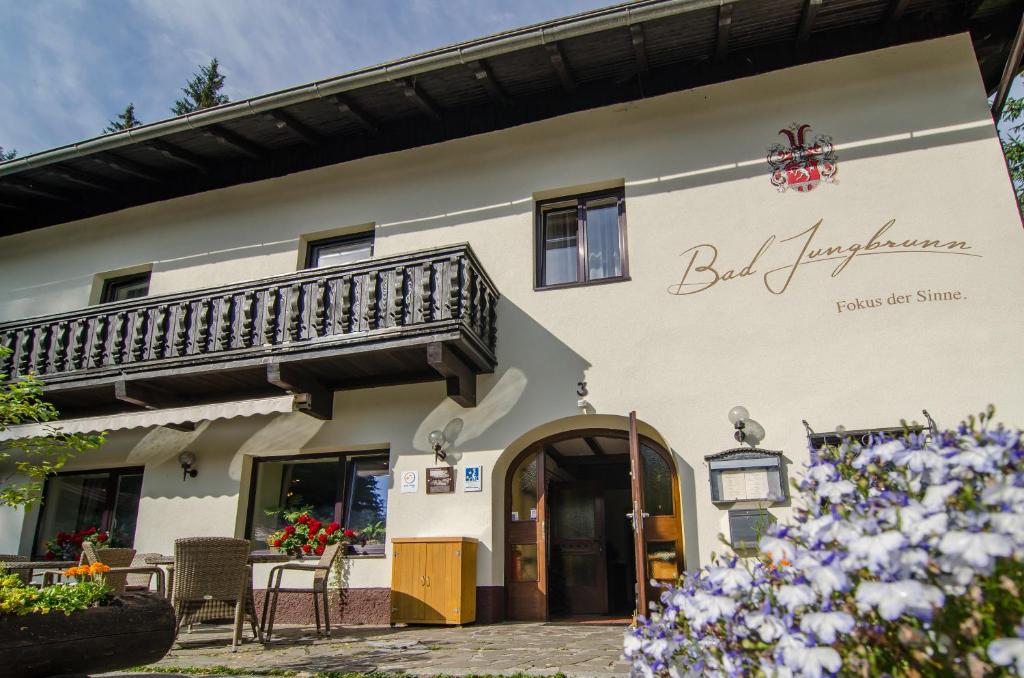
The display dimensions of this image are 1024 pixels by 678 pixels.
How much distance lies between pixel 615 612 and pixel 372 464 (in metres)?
4.35

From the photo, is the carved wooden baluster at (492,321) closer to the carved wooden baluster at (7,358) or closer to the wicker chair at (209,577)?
the wicker chair at (209,577)

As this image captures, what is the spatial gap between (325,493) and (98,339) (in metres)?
3.70

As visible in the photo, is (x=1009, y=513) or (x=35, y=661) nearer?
(x=1009, y=513)

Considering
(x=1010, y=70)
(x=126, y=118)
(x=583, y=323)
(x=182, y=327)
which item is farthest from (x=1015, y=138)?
(x=126, y=118)

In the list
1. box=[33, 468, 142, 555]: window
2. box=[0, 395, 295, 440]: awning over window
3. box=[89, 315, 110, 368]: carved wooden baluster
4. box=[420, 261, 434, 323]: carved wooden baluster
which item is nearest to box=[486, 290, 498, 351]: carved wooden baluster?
box=[420, 261, 434, 323]: carved wooden baluster

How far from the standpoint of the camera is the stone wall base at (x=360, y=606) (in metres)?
8.05

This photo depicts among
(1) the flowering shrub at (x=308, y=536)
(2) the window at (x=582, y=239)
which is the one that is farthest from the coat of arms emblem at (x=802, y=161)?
(1) the flowering shrub at (x=308, y=536)

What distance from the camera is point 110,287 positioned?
11.6 m

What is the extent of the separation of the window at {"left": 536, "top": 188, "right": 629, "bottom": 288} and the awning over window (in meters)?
3.41

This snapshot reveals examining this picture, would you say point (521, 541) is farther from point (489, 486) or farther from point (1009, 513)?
point (1009, 513)

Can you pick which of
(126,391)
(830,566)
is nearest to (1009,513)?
(830,566)

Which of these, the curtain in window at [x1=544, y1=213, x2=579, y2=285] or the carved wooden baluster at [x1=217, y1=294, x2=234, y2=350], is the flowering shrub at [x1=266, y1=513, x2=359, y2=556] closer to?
the carved wooden baluster at [x1=217, y1=294, x2=234, y2=350]

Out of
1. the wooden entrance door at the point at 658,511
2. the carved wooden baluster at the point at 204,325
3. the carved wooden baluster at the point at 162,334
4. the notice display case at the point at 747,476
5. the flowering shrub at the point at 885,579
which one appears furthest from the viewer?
the carved wooden baluster at the point at 162,334

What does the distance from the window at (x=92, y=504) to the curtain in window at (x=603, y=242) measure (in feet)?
22.7
